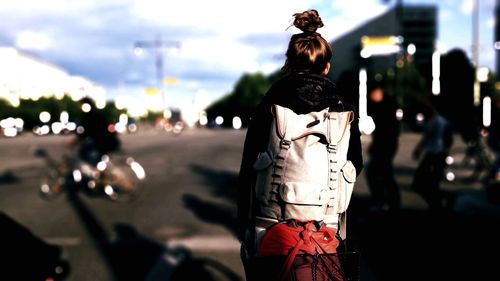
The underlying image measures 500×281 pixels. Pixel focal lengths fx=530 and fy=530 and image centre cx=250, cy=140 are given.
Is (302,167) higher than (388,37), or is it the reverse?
(388,37)

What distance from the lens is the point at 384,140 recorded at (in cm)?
720

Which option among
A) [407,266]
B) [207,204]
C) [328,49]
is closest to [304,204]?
[328,49]

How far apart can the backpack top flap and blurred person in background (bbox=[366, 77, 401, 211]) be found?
5041mm

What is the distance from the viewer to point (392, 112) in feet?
23.3

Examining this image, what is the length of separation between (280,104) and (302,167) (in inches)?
10.8

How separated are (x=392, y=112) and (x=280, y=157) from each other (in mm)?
5265

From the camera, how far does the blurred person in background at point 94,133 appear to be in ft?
31.6

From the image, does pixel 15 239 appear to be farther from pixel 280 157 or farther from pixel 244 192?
pixel 280 157

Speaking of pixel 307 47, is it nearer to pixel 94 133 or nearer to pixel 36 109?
pixel 94 133

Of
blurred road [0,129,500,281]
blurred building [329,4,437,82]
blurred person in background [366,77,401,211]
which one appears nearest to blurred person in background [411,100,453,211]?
blurred road [0,129,500,281]

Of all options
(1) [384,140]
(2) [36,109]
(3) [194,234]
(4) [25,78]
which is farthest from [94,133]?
(4) [25,78]

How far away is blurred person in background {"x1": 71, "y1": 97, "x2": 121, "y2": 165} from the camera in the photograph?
31.6 ft

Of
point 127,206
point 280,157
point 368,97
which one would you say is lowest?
point 127,206

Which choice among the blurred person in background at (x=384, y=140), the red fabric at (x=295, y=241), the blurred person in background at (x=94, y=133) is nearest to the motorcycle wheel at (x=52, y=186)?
the blurred person in background at (x=94, y=133)
